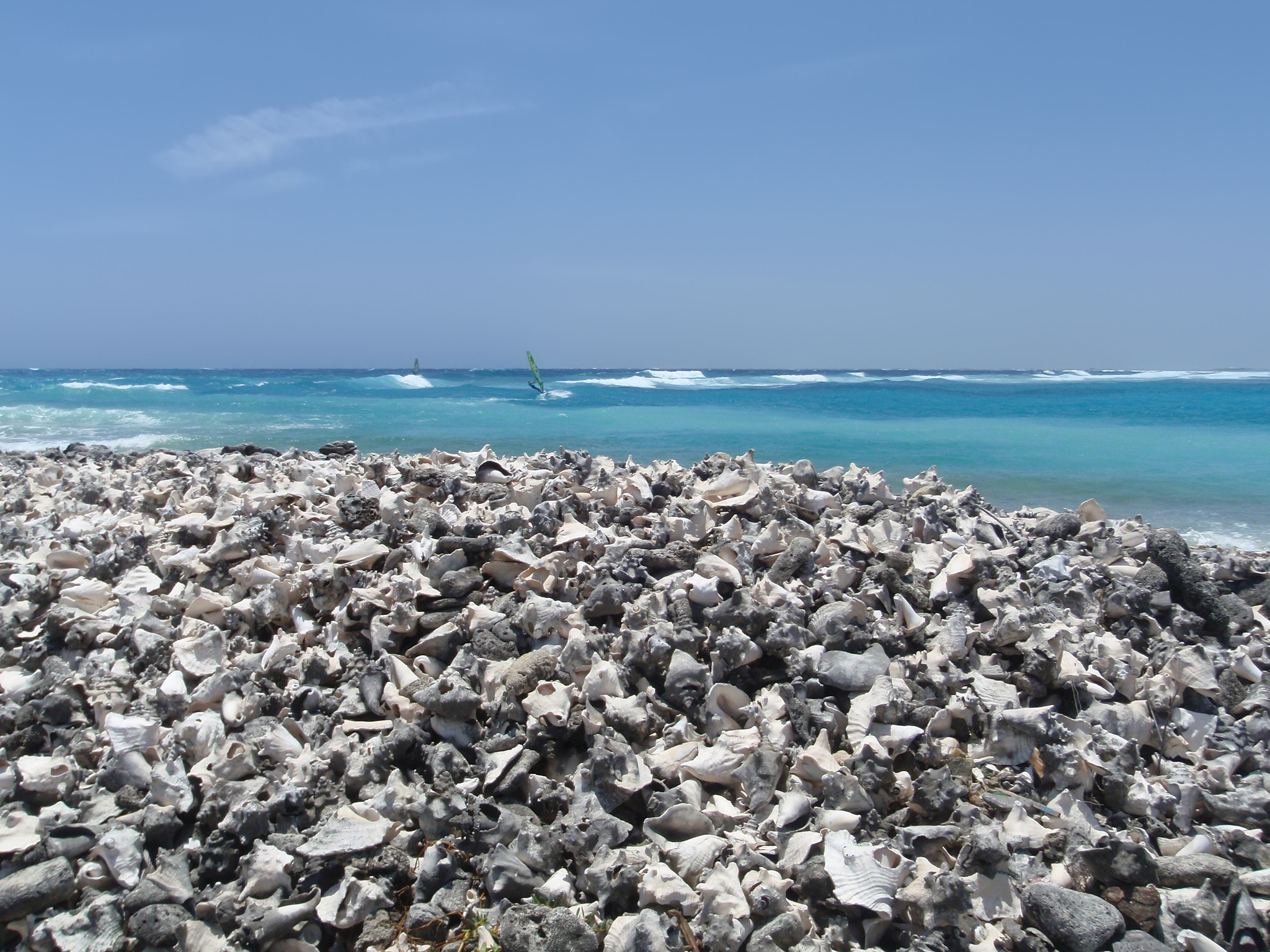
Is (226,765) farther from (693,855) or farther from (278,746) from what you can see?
(693,855)

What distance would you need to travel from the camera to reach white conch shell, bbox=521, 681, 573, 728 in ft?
9.17

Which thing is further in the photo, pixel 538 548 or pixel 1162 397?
pixel 1162 397

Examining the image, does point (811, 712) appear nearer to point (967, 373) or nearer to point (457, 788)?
point (457, 788)

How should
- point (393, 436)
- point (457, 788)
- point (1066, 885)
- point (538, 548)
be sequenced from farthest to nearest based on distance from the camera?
point (393, 436) < point (538, 548) < point (457, 788) < point (1066, 885)

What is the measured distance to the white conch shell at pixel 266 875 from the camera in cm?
238

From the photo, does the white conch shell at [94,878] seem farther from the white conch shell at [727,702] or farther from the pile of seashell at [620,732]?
the white conch shell at [727,702]

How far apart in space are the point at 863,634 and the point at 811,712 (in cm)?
54

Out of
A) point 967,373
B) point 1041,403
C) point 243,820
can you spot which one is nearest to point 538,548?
point 243,820

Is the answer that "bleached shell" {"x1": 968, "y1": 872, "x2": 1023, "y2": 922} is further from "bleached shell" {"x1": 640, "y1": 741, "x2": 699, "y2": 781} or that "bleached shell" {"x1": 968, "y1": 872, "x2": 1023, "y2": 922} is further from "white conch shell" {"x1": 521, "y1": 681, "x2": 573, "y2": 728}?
"white conch shell" {"x1": 521, "y1": 681, "x2": 573, "y2": 728}

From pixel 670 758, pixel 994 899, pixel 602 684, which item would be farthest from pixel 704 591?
pixel 994 899

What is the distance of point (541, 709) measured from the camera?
9.29 feet

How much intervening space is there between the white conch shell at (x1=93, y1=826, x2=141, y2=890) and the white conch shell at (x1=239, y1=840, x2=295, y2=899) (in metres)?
0.34

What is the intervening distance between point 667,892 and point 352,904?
0.91 metres

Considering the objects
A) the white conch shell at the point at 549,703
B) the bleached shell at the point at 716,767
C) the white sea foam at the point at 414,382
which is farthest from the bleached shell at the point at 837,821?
the white sea foam at the point at 414,382
